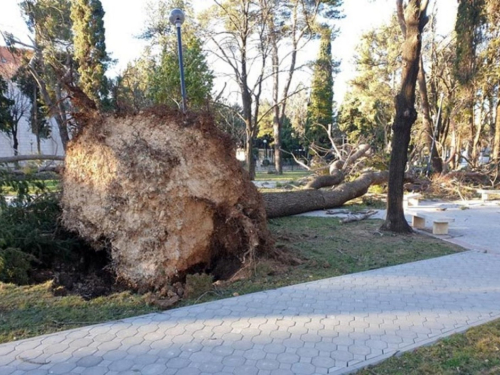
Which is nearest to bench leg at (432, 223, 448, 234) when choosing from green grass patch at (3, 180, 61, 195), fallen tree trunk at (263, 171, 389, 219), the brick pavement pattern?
the brick pavement pattern

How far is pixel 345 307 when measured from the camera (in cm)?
436

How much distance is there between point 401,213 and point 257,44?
18078 mm

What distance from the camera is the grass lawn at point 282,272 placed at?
3986mm

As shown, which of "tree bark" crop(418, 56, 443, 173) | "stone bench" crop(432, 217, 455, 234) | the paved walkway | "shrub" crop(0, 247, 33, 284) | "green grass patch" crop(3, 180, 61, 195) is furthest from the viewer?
"tree bark" crop(418, 56, 443, 173)

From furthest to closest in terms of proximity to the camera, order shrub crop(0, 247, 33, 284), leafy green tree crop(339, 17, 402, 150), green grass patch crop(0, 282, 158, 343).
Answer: leafy green tree crop(339, 17, 402, 150) < shrub crop(0, 247, 33, 284) < green grass patch crop(0, 282, 158, 343)

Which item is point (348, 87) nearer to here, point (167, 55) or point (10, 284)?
point (167, 55)

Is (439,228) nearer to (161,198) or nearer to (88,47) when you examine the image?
(161,198)

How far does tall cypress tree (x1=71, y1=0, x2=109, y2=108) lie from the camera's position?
2347 centimetres

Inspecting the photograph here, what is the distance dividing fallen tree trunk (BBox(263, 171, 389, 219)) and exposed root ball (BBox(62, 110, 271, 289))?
4101 millimetres

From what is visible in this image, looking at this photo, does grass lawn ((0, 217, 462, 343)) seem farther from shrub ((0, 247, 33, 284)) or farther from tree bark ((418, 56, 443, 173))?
tree bark ((418, 56, 443, 173))

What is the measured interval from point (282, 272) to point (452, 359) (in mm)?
2669

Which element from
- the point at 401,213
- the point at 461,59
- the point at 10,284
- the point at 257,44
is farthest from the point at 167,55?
the point at 10,284

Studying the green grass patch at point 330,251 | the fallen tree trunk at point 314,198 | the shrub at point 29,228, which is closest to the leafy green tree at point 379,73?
the fallen tree trunk at point 314,198

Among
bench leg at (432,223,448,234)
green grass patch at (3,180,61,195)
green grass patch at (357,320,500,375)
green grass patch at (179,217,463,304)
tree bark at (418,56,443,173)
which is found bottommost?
green grass patch at (357,320,500,375)
